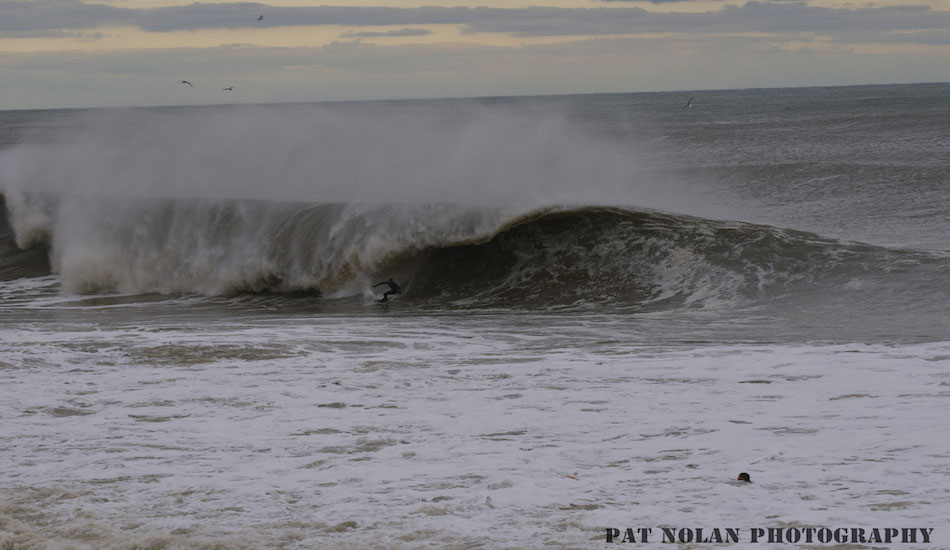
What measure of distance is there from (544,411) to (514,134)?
1738 cm

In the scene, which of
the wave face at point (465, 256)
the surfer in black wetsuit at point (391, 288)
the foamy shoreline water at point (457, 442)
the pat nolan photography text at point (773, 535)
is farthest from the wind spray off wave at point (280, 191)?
the pat nolan photography text at point (773, 535)

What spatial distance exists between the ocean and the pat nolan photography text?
0.07 feet

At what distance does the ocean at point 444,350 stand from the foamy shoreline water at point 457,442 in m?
0.03

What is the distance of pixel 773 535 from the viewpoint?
5.42m

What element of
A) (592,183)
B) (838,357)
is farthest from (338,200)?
(838,357)

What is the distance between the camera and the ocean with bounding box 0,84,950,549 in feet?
19.5

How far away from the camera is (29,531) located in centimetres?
566

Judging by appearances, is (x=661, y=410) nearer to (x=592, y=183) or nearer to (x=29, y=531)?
(x=29, y=531)

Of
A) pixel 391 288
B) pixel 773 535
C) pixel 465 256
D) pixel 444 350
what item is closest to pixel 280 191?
pixel 465 256

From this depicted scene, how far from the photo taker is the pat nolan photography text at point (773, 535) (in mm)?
5297

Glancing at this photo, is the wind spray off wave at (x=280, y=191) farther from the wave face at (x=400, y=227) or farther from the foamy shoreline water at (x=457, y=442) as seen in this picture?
the foamy shoreline water at (x=457, y=442)

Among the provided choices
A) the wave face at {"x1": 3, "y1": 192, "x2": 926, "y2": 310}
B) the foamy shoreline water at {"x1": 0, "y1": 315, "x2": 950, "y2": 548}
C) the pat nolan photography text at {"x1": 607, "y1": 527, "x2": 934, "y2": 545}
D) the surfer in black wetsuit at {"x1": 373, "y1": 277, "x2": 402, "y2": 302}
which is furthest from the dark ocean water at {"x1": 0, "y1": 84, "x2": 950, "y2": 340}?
the pat nolan photography text at {"x1": 607, "y1": 527, "x2": 934, "y2": 545}

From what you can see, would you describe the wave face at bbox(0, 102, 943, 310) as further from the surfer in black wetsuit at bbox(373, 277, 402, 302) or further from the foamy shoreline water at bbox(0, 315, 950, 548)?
the foamy shoreline water at bbox(0, 315, 950, 548)

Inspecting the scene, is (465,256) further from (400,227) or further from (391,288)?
(391,288)
